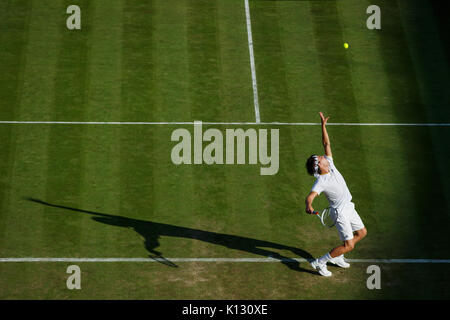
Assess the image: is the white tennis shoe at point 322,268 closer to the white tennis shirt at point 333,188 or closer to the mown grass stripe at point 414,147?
the white tennis shirt at point 333,188

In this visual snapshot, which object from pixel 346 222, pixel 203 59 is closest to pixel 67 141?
pixel 203 59

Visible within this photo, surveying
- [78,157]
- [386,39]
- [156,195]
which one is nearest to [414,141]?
[386,39]

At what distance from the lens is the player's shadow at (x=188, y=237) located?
1469 centimetres

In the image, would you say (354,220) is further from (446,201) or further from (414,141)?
(414,141)

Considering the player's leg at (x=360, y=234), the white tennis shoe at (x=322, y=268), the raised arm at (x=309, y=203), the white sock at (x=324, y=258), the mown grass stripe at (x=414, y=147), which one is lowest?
the white tennis shoe at (x=322, y=268)

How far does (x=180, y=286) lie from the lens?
45.7ft

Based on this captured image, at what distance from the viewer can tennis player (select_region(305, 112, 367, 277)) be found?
44.2 feet

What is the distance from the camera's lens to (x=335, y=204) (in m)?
13.8

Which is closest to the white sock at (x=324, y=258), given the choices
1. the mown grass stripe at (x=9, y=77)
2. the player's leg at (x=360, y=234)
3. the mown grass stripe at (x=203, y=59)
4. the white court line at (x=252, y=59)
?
the player's leg at (x=360, y=234)

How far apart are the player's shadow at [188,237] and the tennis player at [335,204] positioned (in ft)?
1.94

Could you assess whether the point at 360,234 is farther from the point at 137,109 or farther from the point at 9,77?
the point at 9,77

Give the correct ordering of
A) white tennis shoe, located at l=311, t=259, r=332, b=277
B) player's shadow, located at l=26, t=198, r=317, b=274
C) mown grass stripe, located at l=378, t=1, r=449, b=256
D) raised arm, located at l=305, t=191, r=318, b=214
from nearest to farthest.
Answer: raised arm, located at l=305, t=191, r=318, b=214 → white tennis shoe, located at l=311, t=259, r=332, b=277 → player's shadow, located at l=26, t=198, r=317, b=274 → mown grass stripe, located at l=378, t=1, r=449, b=256

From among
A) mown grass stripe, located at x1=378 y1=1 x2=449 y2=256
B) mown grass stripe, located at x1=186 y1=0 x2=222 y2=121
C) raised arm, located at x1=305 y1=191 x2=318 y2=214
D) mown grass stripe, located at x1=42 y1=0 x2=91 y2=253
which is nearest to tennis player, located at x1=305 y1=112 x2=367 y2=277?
raised arm, located at x1=305 y1=191 x2=318 y2=214

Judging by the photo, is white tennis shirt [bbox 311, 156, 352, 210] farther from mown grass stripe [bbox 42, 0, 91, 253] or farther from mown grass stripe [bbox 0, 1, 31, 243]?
mown grass stripe [bbox 0, 1, 31, 243]
